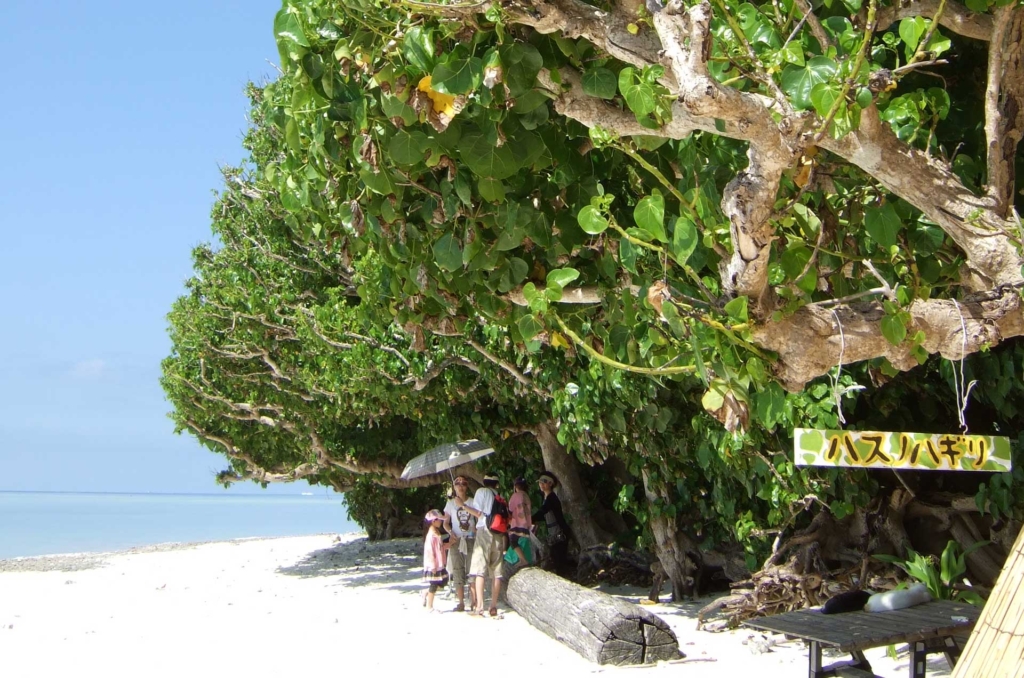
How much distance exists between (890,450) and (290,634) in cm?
821

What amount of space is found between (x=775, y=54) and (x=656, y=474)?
778 cm

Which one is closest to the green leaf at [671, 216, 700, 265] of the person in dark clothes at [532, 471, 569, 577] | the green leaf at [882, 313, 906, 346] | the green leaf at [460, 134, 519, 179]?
the green leaf at [882, 313, 906, 346]

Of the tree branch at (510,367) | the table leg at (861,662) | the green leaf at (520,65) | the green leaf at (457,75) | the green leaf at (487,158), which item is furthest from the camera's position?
the tree branch at (510,367)

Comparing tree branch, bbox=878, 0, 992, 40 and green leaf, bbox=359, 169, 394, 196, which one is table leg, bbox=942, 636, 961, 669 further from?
green leaf, bbox=359, 169, 394, 196

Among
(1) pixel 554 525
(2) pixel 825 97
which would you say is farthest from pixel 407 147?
(1) pixel 554 525

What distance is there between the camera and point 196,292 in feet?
54.5

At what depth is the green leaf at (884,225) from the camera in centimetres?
364

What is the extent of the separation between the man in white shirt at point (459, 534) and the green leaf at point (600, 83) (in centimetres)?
786

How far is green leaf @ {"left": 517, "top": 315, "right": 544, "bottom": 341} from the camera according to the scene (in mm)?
4188

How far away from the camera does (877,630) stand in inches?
196

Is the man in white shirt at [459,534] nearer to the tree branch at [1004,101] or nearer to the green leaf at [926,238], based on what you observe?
the green leaf at [926,238]

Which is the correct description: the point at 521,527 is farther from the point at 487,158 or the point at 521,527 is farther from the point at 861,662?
the point at 487,158

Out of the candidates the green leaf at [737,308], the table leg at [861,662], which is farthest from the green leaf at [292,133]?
the table leg at [861,662]

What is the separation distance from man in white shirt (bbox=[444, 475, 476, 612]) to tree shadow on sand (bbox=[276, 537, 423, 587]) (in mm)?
4330
